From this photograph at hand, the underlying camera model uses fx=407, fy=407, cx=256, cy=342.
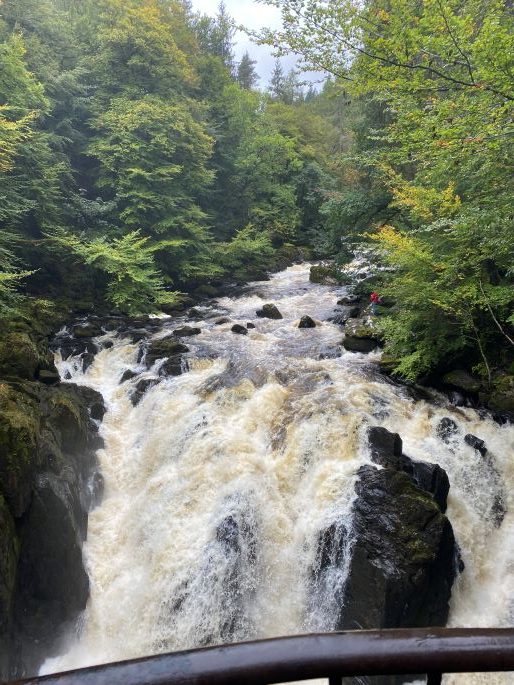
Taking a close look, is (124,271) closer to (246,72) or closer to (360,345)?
(360,345)

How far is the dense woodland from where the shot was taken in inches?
236

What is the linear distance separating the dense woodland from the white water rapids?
2401mm

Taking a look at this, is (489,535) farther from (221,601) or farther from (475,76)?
(475,76)

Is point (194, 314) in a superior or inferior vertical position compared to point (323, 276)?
inferior

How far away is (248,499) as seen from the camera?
7891mm

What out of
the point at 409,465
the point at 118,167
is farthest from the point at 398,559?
the point at 118,167

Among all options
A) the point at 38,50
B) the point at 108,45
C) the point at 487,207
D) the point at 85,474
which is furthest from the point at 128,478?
the point at 108,45

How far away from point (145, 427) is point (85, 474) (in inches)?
70.6

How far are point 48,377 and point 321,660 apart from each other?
10.8 m

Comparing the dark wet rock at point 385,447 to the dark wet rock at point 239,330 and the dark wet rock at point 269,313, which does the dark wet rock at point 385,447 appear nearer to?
the dark wet rock at point 239,330

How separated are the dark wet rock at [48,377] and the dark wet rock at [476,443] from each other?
9902mm

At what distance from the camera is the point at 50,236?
1551 cm

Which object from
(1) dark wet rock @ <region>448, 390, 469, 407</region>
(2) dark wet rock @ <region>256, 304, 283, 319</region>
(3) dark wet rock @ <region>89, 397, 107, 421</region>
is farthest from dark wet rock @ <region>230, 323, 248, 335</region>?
(1) dark wet rock @ <region>448, 390, 469, 407</region>

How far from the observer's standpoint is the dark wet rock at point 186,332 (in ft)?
47.8
